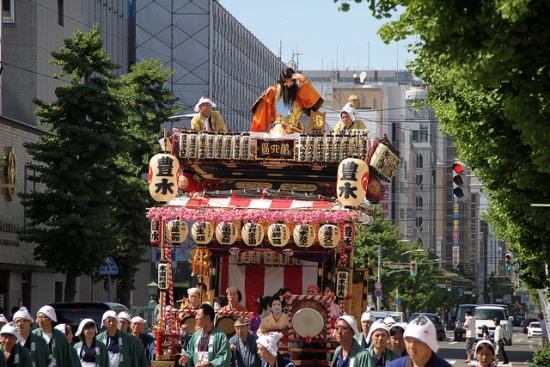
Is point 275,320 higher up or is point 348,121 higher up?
point 348,121

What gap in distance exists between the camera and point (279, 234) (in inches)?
848

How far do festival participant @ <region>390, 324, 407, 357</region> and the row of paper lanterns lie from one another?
8.79 m

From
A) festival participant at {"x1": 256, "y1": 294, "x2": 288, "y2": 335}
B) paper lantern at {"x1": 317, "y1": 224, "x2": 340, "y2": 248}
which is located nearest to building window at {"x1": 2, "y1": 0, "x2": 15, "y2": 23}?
paper lantern at {"x1": 317, "y1": 224, "x2": 340, "y2": 248}

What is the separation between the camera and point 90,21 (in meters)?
60.5

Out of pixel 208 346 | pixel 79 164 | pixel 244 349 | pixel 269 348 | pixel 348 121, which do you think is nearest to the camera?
pixel 269 348

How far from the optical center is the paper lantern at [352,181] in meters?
21.9

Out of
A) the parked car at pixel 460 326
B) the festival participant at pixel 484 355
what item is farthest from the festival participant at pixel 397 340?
the parked car at pixel 460 326

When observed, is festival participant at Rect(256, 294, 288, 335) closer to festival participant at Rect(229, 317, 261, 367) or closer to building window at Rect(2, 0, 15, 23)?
festival participant at Rect(229, 317, 261, 367)

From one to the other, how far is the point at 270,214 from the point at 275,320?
7.89 ft

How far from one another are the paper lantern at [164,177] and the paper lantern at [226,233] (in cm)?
143

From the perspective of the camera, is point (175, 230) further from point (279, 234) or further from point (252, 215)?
point (279, 234)

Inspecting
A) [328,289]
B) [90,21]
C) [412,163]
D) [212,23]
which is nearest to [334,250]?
[328,289]

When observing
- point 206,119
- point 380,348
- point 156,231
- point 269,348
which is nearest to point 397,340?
point 380,348

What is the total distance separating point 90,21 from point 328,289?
42.0m
